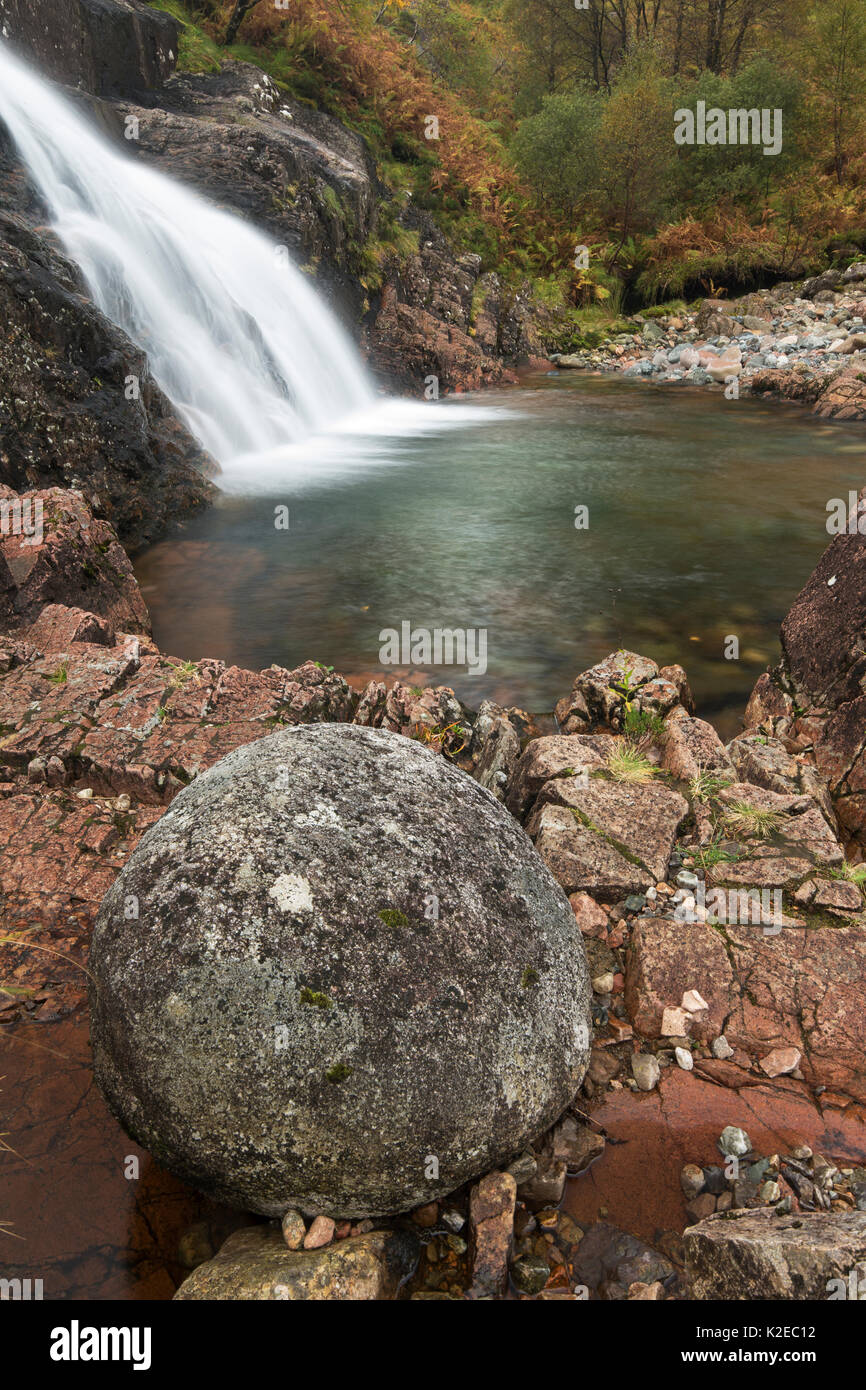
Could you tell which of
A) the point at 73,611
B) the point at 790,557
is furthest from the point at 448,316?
the point at 73,611

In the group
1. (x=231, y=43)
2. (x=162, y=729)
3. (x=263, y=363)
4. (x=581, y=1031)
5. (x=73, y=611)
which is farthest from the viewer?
(x=231, y=43)

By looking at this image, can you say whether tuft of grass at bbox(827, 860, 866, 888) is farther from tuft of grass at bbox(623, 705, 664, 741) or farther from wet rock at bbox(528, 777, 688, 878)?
tuft of grass at bbox(623, 705, 664, 741)

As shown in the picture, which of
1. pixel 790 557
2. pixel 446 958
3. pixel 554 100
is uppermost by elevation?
pixel 554 100

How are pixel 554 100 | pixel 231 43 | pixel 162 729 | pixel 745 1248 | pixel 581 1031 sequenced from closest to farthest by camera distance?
pixel 745 1248
pixel 581 1031
pixel 162 729
pixel 231 43
pixel 554 100

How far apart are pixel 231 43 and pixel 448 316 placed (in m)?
7.73

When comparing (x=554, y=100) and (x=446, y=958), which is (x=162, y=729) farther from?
(x=554, y=100)

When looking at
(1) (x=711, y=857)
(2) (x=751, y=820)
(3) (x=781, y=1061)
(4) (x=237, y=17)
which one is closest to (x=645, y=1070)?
(3) (x=781, y=1061)

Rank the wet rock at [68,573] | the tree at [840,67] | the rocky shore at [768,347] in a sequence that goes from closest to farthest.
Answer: the wet rock at [68,573] → the rocky shore at [768,347] → the tree at [840,67]

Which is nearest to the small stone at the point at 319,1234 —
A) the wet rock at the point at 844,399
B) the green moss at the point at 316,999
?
the green moss at the point at 316,999

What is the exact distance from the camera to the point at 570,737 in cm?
527

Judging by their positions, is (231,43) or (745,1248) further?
(231,43)

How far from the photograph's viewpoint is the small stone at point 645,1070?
3.30 m

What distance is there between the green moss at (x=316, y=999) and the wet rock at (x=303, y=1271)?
748mm

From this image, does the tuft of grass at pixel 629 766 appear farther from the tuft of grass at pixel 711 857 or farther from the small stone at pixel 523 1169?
the small stone at pixel 523 1169
